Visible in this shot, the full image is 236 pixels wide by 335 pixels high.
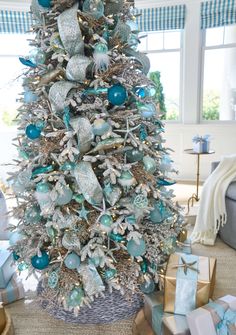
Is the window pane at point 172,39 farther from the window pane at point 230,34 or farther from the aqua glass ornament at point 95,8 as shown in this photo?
the aqua glass ornament at point 95,8

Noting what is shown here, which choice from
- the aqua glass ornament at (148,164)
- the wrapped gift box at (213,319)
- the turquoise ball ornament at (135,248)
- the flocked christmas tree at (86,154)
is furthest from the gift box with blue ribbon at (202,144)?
the wrapped gift box at (213,319)

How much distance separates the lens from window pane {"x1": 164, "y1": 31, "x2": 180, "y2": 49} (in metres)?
4.30

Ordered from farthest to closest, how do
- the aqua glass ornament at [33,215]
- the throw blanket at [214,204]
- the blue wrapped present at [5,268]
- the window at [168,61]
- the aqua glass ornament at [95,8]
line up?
the window at [168,61]
the throw blanket at [214,204]
the blue wrapped present at [5,268]
the aqua glass ornament at [33,215]
the aqua glass ornament at [95,8]

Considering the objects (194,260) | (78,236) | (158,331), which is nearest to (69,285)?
(78,236)

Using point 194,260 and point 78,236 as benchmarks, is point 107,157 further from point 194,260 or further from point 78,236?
point 194,260

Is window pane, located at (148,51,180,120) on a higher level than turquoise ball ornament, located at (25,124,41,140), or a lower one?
higher

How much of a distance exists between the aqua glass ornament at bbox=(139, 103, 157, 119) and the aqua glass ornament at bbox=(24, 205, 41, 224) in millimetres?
723

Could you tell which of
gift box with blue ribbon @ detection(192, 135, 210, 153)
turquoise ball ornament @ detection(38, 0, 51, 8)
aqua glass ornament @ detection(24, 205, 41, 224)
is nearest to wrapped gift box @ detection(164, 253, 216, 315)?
aqua glass ornament @ detection(24, 205, 41, 224)

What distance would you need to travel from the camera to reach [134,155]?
1.47 m

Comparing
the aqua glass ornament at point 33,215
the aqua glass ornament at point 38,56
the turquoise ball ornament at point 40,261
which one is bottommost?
the turquoise ball ornament at point 40,261

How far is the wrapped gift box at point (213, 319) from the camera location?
1220 mm

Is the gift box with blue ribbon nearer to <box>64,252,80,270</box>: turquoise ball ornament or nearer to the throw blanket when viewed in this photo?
the throw blanket

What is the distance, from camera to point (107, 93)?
1389 millimetres

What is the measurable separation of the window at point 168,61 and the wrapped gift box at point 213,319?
353cm
